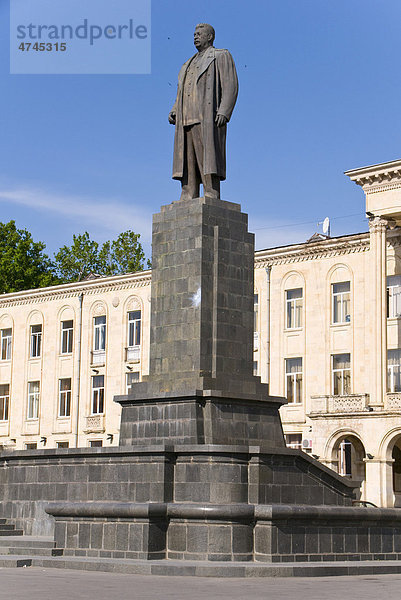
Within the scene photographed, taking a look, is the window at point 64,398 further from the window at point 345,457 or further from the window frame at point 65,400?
the window at point 345,457

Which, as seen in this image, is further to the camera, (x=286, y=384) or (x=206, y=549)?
(x=286, y=384)

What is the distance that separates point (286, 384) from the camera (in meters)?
51.7

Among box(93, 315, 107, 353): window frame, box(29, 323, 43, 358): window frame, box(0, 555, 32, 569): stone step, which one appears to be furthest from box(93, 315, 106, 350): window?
box(0, 555, 32, 569): stone step

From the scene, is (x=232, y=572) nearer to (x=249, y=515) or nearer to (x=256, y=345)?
(x=249, y=515)

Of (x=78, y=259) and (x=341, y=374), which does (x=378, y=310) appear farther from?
(x=78, y=259)

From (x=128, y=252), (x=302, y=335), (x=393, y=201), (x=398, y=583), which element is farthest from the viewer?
(x=128, y=252)

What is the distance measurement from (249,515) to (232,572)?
1.52m

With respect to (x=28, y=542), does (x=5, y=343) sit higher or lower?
higher


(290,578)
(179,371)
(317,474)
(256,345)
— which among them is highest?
(256,345)

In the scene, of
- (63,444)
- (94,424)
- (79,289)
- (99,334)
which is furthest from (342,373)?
(63,444)

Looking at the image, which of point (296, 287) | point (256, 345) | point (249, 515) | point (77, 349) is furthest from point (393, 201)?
point (249, 515)

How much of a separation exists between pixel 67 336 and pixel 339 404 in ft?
62.7

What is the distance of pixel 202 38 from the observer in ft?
76.4

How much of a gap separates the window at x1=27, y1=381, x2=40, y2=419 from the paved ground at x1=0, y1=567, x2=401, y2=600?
45.4m
